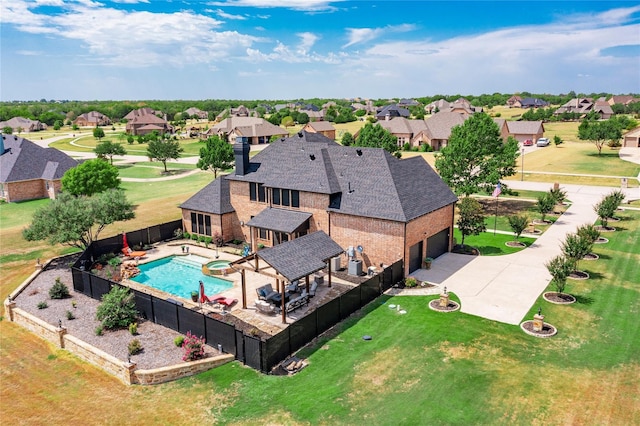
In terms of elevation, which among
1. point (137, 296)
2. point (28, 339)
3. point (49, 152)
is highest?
point (49, 152)

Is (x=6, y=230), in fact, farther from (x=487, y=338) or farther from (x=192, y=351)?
(x=487, y=338)

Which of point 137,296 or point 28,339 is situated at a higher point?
point 137,296

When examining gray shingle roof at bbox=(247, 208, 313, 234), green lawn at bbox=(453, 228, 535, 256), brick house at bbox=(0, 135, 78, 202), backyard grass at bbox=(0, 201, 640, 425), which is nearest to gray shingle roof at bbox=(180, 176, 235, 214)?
gray shingle roof at bbox=(247, 208, 313, 234)

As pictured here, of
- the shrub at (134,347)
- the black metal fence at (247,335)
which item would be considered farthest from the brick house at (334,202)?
the shrub at (134,347)

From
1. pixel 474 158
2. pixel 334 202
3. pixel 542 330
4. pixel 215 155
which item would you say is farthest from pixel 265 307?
pixel 215 155

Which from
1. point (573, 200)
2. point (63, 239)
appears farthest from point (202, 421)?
point (573, 200)

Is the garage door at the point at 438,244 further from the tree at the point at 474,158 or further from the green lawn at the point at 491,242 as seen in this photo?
the tree at the point at 474,158

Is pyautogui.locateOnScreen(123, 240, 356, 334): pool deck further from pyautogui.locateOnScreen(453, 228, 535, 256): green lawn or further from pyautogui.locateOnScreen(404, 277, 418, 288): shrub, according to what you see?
pyautogui.locateOnScreen(453, 228, 535, 256): green lawn

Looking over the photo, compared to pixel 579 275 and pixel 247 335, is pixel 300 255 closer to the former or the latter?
pixel 247 335
